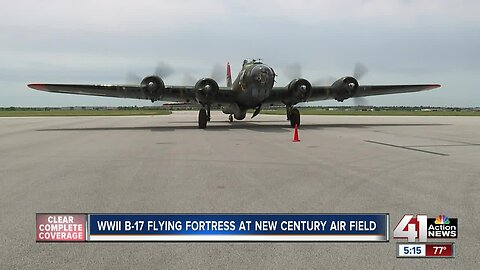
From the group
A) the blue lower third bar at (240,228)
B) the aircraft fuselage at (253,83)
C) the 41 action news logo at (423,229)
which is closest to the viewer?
the 41 action news logo at (423,229)

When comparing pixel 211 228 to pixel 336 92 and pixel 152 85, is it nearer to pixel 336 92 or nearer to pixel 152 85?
pixel 152 85

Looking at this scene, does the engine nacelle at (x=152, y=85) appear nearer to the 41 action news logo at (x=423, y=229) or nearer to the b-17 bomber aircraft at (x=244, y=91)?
the b-17 bomber aircraft at (x=244, y=91)

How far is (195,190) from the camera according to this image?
7.55 metres

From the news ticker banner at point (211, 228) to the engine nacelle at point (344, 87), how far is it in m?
24.5

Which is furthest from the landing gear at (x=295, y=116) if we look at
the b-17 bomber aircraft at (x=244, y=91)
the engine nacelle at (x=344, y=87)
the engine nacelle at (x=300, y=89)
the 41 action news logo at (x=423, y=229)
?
the 41 action news logo at (x=423, y=229)

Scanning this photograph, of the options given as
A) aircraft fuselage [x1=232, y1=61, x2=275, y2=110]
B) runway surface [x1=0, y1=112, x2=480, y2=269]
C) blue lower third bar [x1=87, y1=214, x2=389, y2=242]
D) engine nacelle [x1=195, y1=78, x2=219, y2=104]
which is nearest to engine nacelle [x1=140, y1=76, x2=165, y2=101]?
engine nacelle [x1=195, y1=78, x2=219, y2=104]

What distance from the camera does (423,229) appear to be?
4.86 m

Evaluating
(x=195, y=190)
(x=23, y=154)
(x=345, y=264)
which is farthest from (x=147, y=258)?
(x=23, y=154)

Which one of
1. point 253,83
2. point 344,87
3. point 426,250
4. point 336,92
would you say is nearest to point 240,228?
point 426,250

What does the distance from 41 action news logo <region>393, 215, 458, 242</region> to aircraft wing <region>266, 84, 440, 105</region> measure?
23525 millimetres

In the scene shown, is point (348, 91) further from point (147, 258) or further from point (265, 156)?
point (147, 258)

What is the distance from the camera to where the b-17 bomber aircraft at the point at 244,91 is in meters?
26.9

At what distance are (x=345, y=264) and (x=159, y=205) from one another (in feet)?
10.3

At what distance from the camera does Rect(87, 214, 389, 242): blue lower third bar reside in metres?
4.93
